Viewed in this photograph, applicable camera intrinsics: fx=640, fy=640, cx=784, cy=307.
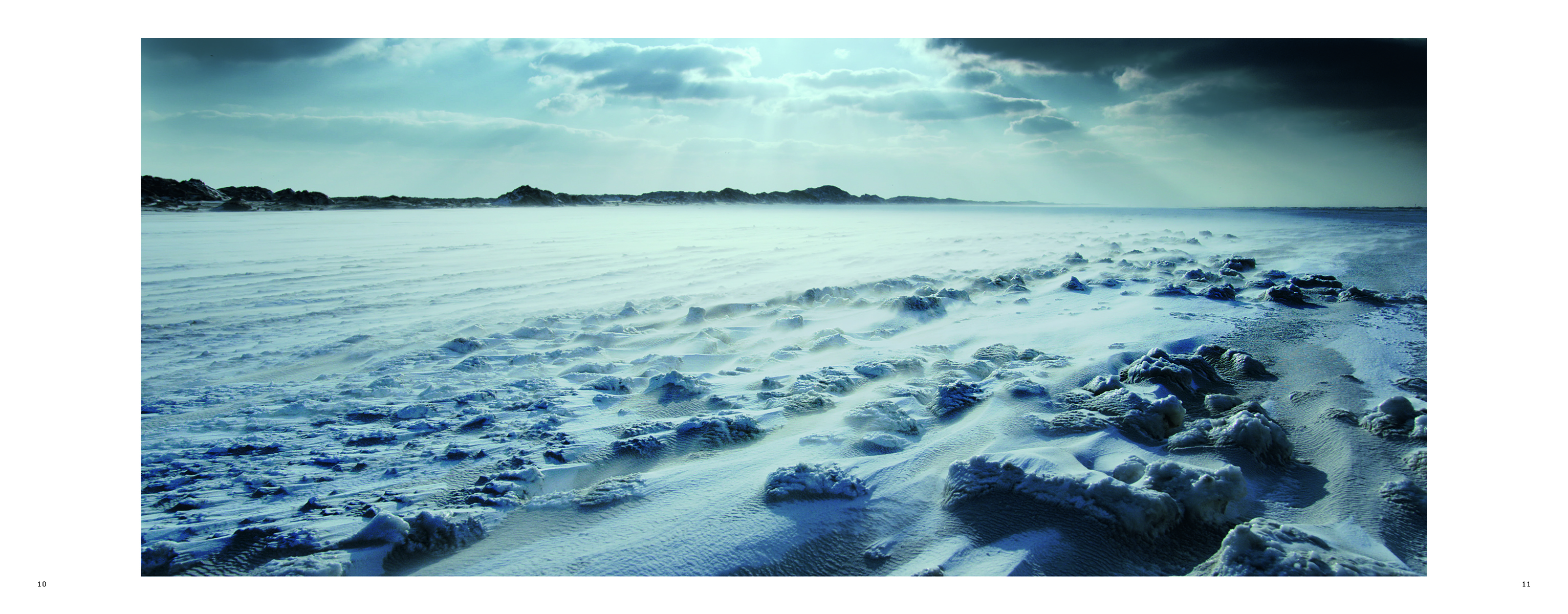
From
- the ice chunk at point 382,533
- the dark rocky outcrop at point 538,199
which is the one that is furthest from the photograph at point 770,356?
the dark rocky outcrop at point 538,199

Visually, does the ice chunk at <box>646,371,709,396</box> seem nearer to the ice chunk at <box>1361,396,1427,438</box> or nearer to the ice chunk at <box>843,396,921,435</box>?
the ice chunk at <box>843,396,921,435</box>

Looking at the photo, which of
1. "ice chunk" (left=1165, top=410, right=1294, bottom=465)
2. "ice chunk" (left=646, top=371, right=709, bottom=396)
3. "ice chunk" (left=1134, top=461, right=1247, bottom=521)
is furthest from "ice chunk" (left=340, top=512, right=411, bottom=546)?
"ice chunk" (left=1165, top=410, right=1294, bottom=465)

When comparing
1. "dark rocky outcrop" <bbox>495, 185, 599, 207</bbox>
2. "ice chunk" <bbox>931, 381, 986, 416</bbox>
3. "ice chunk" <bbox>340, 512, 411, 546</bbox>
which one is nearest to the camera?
"ice chunk" <bbox>340, 512, 411, 546</bbox>

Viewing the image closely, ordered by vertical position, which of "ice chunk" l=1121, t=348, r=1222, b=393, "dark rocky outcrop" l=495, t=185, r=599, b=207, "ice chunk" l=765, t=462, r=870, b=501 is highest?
"dark rocky outcrop" l=495, t=185, r=599, b=207

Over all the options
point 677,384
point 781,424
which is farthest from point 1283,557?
point 677,384

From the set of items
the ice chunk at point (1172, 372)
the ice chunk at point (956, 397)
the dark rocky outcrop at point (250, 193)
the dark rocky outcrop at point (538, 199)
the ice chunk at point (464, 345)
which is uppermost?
the dark rocky outcrop at point (538, 199)

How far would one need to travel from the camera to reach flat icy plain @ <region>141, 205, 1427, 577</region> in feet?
4.88

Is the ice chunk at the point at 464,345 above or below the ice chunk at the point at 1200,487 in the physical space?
above

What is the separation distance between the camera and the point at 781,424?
2.08 metres

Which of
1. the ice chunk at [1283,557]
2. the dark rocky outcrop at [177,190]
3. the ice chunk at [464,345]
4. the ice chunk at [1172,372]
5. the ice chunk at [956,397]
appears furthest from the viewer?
the dark rocky outcrop at [177,190]

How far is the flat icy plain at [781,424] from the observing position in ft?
4.88

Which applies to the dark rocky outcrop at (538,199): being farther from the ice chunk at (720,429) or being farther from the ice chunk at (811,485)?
the ice chunk at (811,485)

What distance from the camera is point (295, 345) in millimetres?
2850

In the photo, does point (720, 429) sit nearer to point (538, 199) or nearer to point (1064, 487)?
point (1064, 487)
